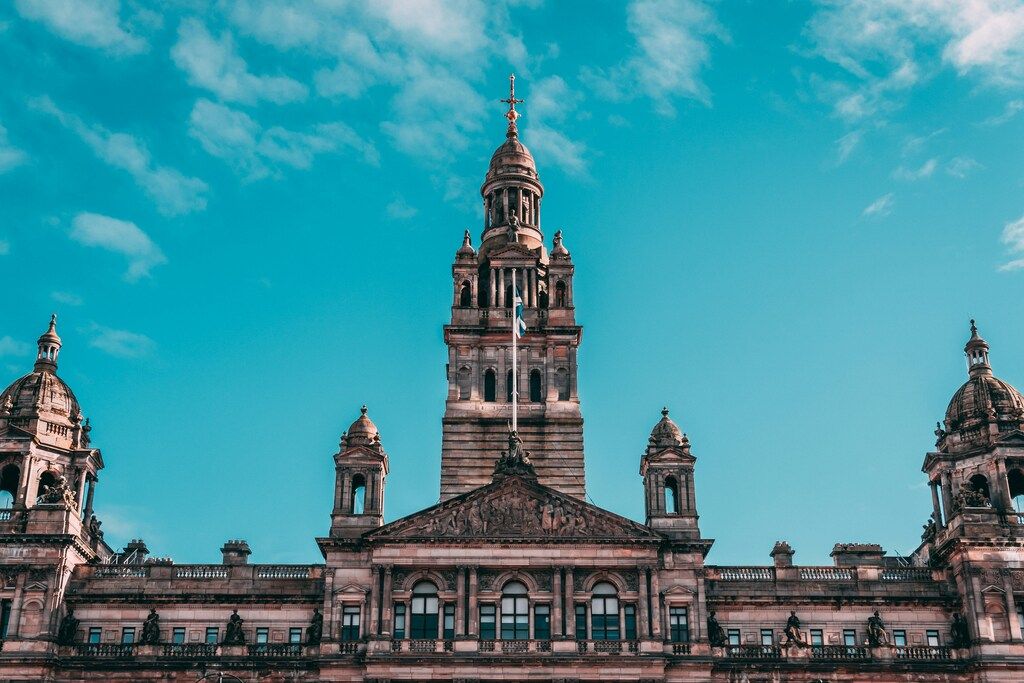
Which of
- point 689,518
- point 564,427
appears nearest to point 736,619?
point 689,518

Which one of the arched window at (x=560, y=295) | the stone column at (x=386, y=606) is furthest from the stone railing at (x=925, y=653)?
the arched window at (x=560, y=295)

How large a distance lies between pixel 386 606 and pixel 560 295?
25.8m

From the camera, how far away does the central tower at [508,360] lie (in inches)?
3201

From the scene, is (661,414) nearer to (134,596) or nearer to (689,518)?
(689,518)

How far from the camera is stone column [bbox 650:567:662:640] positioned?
68.7 meters

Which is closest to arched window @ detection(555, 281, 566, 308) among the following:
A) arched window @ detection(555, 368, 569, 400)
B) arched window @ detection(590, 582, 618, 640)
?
arched window @ detection(555, 368, 569, 400)

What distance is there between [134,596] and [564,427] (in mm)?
26219

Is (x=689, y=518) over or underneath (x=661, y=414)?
underneath

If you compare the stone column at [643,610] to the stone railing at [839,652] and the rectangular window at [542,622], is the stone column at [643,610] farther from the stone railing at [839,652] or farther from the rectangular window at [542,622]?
the stone railing at [839,652]

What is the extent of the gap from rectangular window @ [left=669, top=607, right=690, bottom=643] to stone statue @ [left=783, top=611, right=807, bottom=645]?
497 centimetres

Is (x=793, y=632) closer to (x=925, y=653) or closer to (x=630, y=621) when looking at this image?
(x=925, y=653)

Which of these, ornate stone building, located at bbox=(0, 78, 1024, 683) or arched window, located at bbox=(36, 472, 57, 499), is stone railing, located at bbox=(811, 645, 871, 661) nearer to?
ornate stone building, located at bbox=(0, 78, 1024, 683)

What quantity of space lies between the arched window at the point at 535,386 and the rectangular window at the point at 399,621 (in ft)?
61.8

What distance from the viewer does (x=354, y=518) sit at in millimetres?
71812
